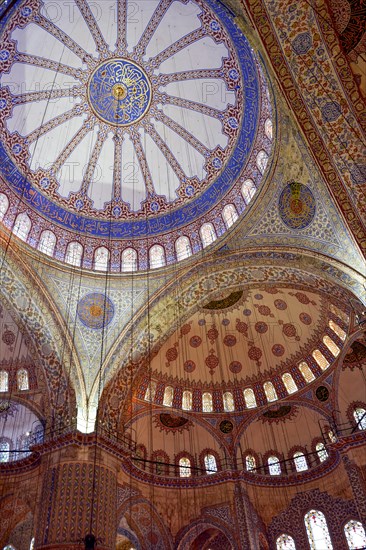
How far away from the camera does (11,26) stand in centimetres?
1089

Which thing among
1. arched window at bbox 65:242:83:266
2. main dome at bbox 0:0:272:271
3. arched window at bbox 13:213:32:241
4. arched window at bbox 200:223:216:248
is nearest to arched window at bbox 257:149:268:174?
main dome at bbox 0:0:272:271

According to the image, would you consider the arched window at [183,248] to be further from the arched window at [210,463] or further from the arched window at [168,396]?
the arched window at [210,463]

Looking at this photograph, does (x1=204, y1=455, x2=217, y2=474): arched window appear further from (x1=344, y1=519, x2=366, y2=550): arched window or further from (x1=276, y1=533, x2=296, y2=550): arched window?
(x1=344, y1=519, x2=366, y2=550): arched window

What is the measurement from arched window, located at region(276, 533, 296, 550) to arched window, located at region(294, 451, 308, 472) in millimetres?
1876

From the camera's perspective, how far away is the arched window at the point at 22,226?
38.2ft

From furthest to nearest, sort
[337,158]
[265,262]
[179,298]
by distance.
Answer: [179,298] → [265,262] → [337,158]

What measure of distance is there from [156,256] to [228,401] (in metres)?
5.67

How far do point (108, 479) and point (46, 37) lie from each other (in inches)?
430

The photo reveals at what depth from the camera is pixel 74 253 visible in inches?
499

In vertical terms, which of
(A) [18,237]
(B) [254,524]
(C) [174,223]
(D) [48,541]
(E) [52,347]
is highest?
(C) [174,223]

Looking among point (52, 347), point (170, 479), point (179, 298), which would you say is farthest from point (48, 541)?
point (179, 298)

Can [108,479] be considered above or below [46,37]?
below

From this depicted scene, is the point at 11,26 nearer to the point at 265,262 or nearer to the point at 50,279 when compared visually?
the point at 50,279

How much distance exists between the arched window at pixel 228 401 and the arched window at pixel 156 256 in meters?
5.34
